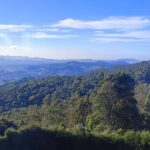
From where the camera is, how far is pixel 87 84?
95.1m

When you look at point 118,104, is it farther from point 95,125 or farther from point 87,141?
point 87,141

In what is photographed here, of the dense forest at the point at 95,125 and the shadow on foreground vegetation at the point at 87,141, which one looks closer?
the dense forest at the point at 95,125

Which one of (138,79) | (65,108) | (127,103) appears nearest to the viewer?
(127,103)

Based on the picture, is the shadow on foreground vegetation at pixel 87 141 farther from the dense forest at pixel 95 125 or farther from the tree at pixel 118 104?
the tree at pixel 118 104

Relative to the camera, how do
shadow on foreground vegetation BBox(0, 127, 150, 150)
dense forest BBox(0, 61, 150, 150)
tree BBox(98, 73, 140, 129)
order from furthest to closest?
tree BBox(98, 73, 140, 129)
shadow on foreground vegetation BBox(0, 127, 150, 150)
dense forest BBox(0, 61, 150, 150)

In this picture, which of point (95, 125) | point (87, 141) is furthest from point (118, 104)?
point (87, 141)

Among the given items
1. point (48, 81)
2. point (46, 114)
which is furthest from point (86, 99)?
point (48, 81)

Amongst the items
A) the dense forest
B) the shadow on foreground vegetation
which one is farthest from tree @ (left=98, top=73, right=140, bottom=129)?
the shadow on foreground vegetation

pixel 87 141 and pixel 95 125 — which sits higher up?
pixel 87 141

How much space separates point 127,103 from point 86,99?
395 inches

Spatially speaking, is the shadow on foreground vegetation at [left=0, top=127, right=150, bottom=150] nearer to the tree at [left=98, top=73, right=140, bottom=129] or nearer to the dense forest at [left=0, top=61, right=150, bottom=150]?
the dense forest at [left=0, top=61, right=150, bottom=150]

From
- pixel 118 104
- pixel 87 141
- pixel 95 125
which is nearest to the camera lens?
pixel 87 141

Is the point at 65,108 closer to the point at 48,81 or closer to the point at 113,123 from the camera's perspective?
the point at 113,123

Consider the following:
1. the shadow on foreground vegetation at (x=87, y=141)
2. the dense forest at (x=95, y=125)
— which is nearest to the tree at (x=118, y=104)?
the dense forest at (x=95, y=125)
